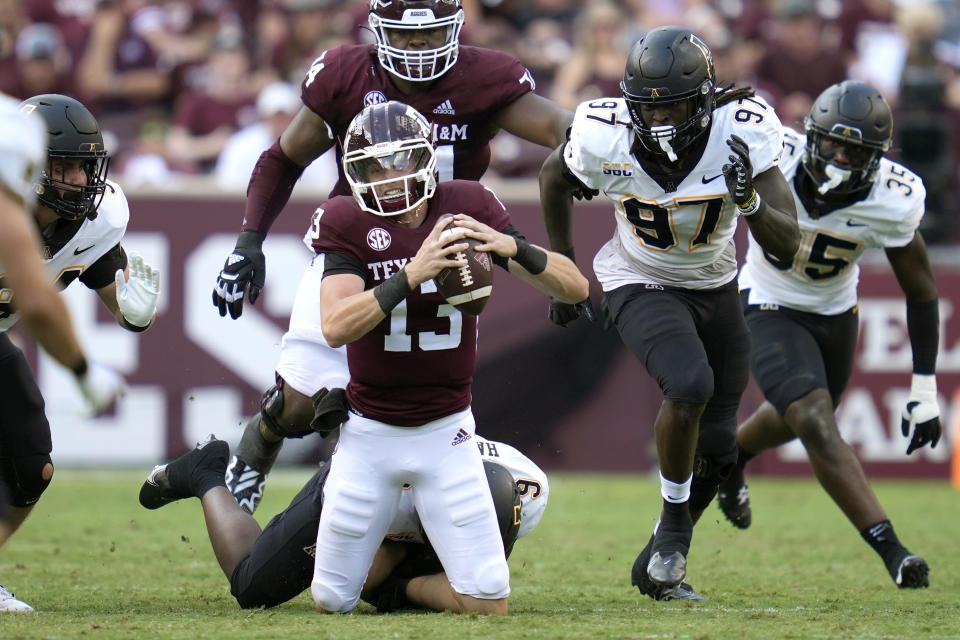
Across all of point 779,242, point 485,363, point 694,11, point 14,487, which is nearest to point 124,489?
point 485,363

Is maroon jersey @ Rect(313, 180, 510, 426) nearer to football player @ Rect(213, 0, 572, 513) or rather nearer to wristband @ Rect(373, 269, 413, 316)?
wristband @ Rect(373, 269, 413, 316)

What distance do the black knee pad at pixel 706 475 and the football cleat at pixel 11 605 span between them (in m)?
2.59

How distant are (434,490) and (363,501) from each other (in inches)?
9.5

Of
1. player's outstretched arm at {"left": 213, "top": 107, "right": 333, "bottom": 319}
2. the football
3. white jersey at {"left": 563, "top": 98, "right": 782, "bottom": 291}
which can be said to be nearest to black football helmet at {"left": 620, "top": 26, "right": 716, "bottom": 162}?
white jersey at {"left": 563, "top": 98, "right": 782, "bottom": 291}

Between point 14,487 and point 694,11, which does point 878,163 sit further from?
point 694,11

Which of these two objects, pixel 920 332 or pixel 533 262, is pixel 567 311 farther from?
pixel 920 332

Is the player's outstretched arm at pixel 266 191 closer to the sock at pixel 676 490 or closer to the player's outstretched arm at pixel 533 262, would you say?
the player's outstretched arm at pixel 533 262

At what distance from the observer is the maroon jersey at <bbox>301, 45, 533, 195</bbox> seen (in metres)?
5.45

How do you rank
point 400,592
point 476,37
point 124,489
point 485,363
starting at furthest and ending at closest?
point 476,37, point 485,363, point 124,489, point 400,592

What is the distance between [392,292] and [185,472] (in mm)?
1511

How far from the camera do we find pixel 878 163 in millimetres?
5945

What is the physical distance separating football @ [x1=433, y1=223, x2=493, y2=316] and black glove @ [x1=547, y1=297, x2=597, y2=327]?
797 mm

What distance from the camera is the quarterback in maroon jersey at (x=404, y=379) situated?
4547 mm

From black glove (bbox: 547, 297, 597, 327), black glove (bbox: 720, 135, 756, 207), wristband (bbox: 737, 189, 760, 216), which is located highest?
black glove (bbox: 720, 135, 756, 207)
